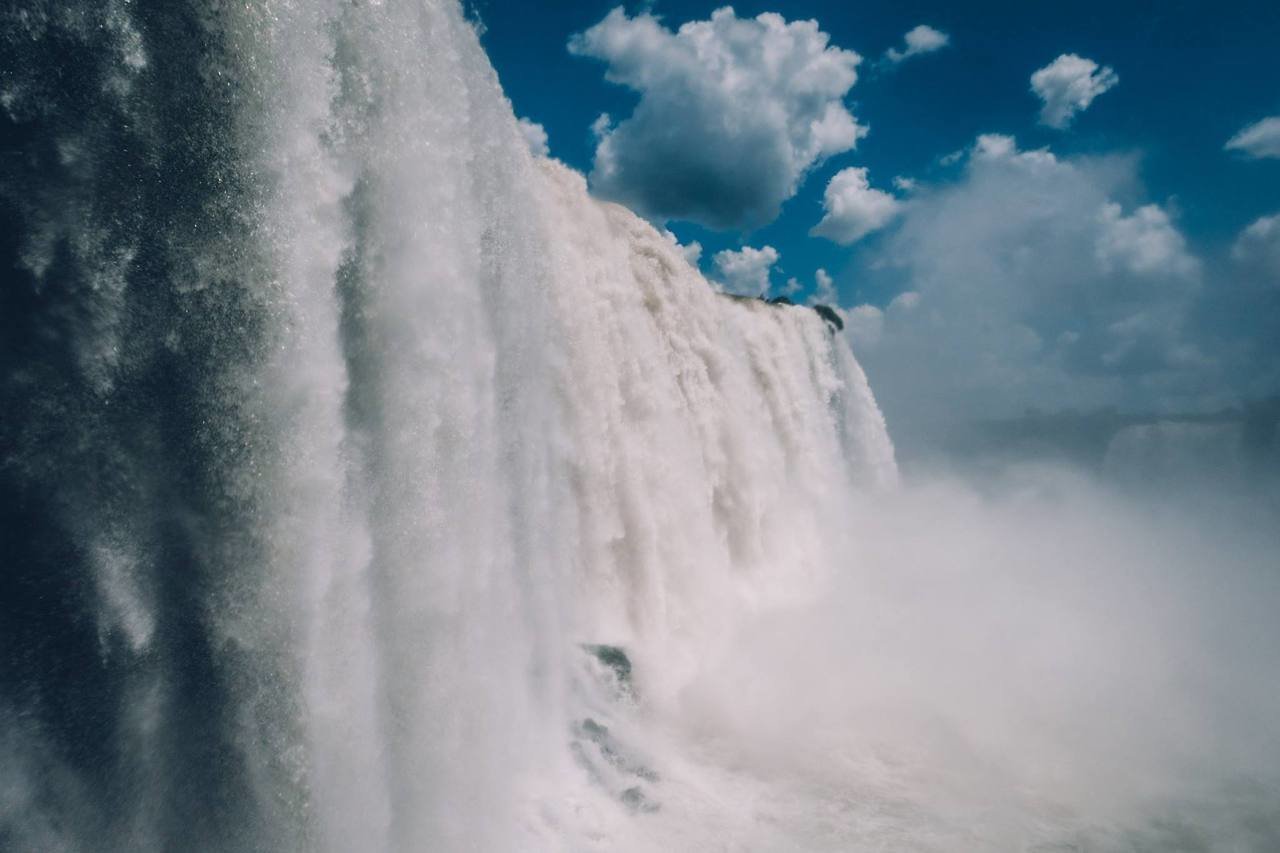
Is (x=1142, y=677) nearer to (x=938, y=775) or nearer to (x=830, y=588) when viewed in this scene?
(x=938, y=775)

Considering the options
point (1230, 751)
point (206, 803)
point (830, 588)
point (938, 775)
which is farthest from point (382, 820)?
point (830, 588)

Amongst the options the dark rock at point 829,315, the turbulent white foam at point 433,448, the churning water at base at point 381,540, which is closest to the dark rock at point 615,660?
the churning water at base at point 381,540

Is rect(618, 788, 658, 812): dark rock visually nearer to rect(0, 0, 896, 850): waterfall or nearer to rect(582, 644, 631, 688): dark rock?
rect(0, 0, 896, 850): waterfall

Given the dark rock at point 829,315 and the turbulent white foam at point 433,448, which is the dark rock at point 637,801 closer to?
the turbulent white foam at point 433,448

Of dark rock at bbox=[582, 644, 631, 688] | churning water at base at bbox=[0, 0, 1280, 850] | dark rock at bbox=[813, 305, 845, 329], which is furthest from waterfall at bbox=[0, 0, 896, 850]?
dark rock at bbox=[813, 305, 845, 329]

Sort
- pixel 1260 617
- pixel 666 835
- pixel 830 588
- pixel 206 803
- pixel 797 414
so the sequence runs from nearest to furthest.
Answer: pixel 206 803, pixel 666 835, pixel 1260 617, pixel 830 588, pixel 797 414

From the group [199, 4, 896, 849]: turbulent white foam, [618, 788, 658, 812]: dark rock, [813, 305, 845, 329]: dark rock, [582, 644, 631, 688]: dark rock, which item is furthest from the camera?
[813, 305, 845, 329]: dark rock

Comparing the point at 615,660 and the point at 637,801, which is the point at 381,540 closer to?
the point at 637,801
